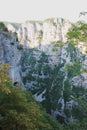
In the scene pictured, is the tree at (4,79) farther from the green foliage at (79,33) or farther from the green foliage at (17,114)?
the green foliage at (17,114)

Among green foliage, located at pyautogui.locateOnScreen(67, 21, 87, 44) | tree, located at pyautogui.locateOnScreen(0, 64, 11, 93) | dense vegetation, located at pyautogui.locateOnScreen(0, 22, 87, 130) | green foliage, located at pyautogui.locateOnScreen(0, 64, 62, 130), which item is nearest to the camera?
tree, located at pyautogui.locateOnScreen(0, 64, 11, 93)

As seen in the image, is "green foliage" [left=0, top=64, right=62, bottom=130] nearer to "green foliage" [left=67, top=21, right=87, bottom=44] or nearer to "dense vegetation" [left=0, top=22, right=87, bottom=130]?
"dense vegetation" [left=0, top=22, right=87, bottom=130]

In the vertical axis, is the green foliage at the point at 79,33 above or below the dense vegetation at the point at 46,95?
above

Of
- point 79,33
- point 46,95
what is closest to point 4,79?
point 79,33

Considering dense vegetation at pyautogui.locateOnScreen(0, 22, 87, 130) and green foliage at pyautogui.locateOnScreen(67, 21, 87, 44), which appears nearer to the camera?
green foliage at pyautogui.locateOnScreen(67, 21, 87, 44)

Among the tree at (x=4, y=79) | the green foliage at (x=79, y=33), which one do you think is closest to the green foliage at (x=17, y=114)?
the tree at (x=4, y=79)

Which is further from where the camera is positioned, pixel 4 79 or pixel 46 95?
pixel 46 95

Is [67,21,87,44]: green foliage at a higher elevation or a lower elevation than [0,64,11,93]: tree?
higher

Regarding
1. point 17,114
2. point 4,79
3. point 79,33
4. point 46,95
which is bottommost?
point 46,95

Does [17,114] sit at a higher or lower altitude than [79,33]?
lower

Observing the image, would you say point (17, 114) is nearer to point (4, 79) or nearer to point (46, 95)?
point (4, 79)

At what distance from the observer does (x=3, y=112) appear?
25422 millimetres

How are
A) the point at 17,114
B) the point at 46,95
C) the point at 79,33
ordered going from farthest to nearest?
the point at 46,95 → the point at 17,114 → the point at 79,33

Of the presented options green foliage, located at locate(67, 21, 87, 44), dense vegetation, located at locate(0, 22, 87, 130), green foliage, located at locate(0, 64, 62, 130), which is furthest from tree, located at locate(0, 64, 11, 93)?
green foliage, located at locate(0, 64, 62, 130)
